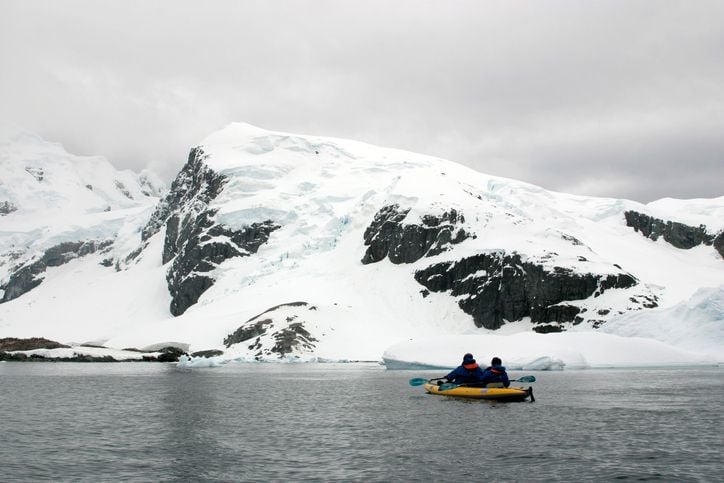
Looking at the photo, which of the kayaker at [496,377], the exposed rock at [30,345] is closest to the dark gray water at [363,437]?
the kayaker at [496,377]

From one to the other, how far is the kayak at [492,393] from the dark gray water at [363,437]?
1044mm

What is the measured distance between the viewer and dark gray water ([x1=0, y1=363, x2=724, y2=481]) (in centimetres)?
3117

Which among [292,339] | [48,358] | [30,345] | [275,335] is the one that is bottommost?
[48,358]

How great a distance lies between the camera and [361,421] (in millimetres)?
47906

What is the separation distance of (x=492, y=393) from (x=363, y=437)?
75.1 ft

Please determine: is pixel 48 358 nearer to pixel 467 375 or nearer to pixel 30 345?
pixel 30 345

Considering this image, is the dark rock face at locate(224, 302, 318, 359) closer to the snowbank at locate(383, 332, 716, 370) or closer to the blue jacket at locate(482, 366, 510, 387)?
the snowbank at locate(383, 332, 716, 370)

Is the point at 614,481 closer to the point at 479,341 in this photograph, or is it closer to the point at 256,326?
the point at 479,341

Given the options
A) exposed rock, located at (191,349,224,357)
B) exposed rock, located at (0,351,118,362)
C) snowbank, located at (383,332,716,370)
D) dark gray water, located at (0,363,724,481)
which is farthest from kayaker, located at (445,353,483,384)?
exposed rock, located at (0,351,118,362)

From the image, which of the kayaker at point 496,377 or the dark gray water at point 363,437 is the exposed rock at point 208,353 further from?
the kayaker at point 496,377

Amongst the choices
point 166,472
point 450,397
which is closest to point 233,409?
point 450,397

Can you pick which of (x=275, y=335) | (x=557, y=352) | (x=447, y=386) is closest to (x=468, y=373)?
(x=447, y=386)

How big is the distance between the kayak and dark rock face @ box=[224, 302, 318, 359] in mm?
118952

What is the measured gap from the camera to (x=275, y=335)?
186 m
